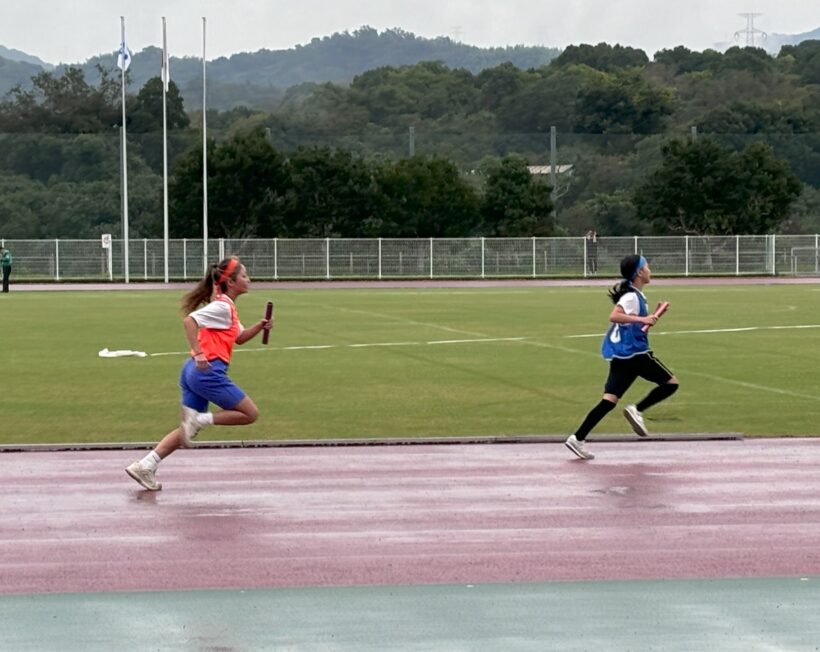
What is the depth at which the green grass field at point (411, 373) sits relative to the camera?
15.1 m

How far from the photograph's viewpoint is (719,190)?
7425 centimetres

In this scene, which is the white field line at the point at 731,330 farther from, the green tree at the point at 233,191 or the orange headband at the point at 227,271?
the green tree at the point at 233,191

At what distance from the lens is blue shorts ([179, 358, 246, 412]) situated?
10898mm

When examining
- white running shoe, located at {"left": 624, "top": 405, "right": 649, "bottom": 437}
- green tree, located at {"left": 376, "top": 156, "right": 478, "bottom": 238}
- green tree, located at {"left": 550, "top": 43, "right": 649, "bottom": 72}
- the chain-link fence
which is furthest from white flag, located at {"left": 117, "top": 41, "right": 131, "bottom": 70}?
green tree, located at {"left": 550, "top": 43, "right": 649, "bottom": 72}

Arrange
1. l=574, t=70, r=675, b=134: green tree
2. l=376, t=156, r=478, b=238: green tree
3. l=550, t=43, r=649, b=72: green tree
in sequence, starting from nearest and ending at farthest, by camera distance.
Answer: l=376, t=156, r=478, b=238: green tree
l=574, t=70, r=675, b=134: green tree
l=550, t=43, r=649, b=72: green tree

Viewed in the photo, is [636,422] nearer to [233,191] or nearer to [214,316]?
[214,316]

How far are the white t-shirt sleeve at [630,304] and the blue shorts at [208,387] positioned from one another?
129 inches

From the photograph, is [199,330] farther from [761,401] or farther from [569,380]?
[569,380]

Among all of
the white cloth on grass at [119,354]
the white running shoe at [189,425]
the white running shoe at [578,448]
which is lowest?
the white cloth on grass at [119,354]

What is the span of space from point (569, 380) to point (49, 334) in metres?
13.0

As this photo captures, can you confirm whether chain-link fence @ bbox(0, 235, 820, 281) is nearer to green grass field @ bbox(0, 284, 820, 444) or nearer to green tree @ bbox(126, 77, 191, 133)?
green grass field @ bbox(0, 284, 820, 444)

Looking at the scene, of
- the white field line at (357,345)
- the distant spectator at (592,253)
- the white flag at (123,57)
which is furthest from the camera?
the distant spectator at (592,253)

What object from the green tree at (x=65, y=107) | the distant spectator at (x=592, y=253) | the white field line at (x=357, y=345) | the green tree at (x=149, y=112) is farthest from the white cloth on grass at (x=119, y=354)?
the green tree at (x=65, y=107)

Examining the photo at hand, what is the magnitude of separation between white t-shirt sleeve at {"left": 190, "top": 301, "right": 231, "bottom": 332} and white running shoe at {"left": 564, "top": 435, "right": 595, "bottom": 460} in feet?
9.76
